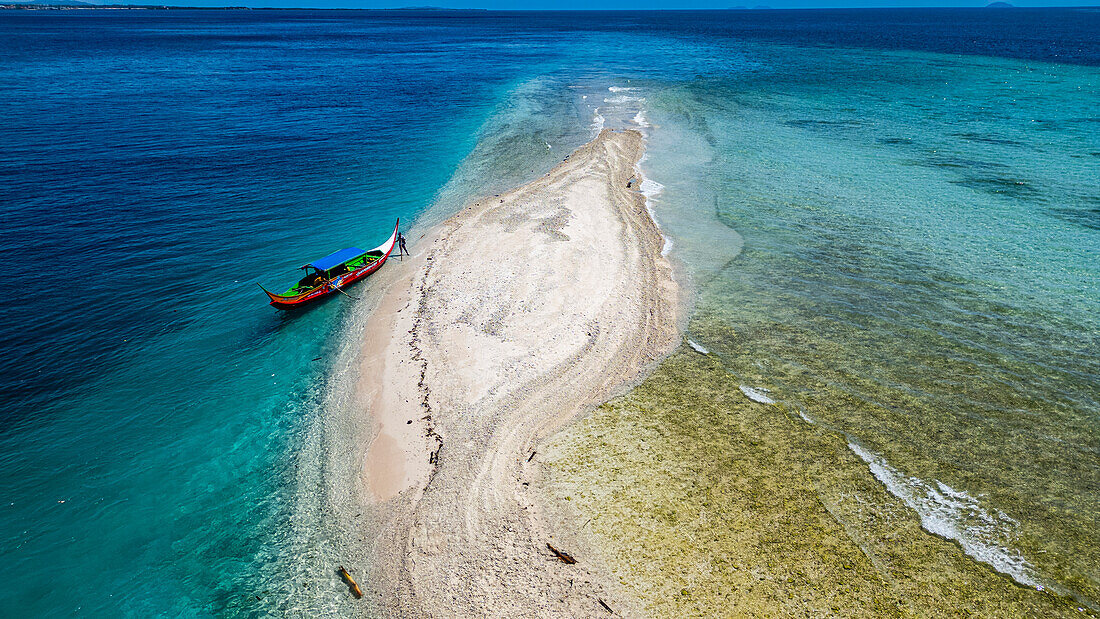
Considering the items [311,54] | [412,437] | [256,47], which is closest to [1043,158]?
[412,437]

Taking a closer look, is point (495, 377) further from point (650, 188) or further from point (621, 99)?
point (621, 99)

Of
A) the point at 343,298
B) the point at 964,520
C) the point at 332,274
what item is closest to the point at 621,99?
the point at 332,274

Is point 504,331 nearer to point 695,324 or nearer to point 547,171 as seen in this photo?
point 695,324

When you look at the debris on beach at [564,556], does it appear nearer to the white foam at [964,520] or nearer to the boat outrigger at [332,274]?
the white foam at [964,520]

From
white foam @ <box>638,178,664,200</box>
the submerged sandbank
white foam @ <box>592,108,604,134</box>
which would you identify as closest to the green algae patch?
the submerged sandbank

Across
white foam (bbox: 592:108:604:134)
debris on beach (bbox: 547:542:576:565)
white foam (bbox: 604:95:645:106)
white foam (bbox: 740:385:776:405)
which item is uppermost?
white foam (bbox: 604:95:645:106)

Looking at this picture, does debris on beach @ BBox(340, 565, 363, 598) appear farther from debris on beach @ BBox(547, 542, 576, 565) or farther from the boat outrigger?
the boat outrigger

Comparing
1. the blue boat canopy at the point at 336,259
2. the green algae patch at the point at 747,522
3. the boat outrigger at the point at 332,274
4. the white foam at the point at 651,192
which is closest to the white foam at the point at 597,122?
the white foam at the point at 651,192
